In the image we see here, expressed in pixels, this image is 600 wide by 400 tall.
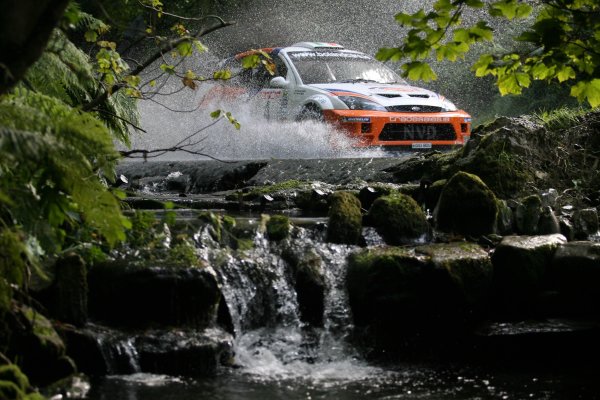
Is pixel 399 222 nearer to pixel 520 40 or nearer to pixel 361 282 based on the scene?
pixel 361 282

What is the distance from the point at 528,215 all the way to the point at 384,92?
6.08 metres

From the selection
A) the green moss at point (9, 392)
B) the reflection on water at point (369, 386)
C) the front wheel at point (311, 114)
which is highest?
the front wheel at point (311, 114)

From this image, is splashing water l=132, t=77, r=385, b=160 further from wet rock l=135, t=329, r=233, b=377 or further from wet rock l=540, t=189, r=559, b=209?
wet rock l=135, t=329, r=233, b=377

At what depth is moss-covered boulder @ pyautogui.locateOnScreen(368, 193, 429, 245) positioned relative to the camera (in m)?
8.32

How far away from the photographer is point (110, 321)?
6320mm

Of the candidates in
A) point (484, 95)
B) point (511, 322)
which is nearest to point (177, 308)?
point (511, 322)

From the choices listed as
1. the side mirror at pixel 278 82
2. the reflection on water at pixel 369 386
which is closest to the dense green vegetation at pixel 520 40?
the reflection on water at pixel 369 386

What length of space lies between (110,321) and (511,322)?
2969 mm

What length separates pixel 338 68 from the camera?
15.6 metres

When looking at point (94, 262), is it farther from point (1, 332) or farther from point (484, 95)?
point (484, 95)

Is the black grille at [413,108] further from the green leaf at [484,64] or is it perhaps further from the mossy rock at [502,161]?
the green leaf at [484,64]

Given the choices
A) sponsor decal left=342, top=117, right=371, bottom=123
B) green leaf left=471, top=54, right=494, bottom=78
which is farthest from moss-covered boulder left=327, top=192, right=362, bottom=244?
sponsor decal left=342, top=117, right=371, bottom=123

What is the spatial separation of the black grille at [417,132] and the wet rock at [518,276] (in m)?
6.61

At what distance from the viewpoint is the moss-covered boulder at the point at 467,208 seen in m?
8.36
